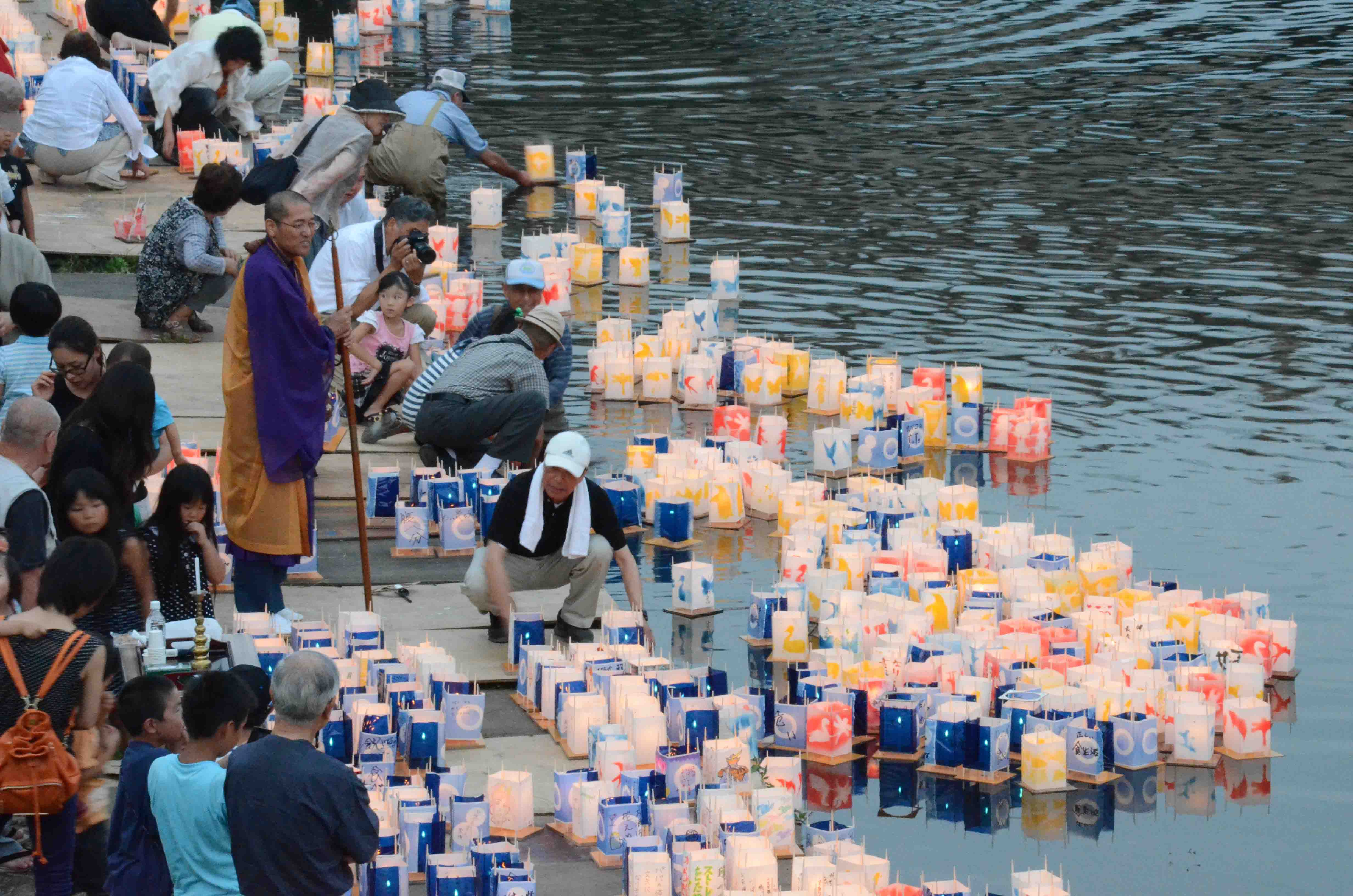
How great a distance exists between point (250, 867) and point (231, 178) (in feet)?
18.5

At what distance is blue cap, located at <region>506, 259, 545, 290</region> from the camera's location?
10047mm

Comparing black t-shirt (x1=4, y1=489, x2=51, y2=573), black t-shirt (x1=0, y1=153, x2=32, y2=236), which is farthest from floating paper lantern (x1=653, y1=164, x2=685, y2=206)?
black t-shirt (x1=4, y1=489, x2=51, y2=573)

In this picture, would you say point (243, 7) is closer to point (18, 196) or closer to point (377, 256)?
point (18, 196)

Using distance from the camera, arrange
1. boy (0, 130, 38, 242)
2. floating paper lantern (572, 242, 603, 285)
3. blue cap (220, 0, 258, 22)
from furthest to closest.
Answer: blue cap (220, 0, 258, 22), floating paper lantern (572, 242, 603, 285), boy (0, 130, 38, 242)

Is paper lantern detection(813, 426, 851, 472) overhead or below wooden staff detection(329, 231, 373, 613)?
below

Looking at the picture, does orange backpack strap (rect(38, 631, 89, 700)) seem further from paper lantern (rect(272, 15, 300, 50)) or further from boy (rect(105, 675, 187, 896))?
paper lantern (rect(272, 15, 300, 50))

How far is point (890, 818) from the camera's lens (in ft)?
23.2

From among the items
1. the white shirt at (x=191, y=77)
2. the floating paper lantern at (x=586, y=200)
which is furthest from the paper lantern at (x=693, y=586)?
the white shirt at (x=191, y=77)

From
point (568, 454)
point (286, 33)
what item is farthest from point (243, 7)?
point (568, 454)

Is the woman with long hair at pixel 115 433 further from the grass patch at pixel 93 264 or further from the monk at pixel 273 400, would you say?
the grass patch at pixel 93 264

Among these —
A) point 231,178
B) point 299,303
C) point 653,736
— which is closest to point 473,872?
point 653,736

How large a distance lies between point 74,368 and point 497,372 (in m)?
2.63

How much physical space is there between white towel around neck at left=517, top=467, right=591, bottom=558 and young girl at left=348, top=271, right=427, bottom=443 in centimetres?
256

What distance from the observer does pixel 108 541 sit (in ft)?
21.2
